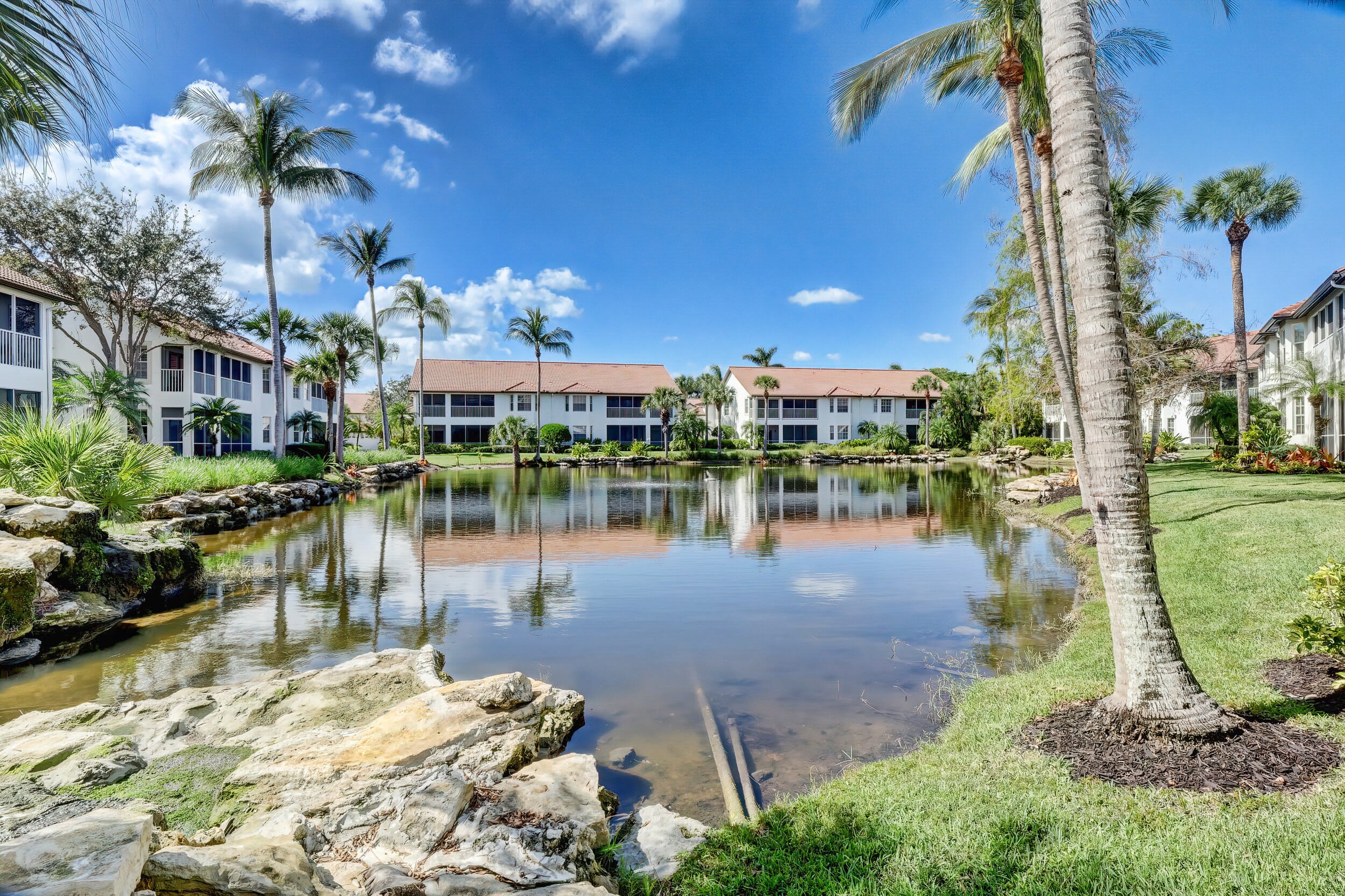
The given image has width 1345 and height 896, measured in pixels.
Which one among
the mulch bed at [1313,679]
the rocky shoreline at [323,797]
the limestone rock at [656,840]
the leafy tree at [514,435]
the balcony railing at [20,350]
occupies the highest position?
the balcony railing at [20,350]

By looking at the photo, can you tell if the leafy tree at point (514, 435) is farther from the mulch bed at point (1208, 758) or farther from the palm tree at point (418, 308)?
the mulch bed at point (1208, 758)

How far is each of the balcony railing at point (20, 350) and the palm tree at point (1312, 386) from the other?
38.9 metres

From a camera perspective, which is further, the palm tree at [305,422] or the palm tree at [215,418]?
the palm tree at [305,422]

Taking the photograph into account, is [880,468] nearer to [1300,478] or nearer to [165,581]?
[1300,478]

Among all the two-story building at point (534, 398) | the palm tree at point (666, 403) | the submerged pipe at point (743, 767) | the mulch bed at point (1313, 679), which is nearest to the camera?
the submerged pipe at point (743, 767)

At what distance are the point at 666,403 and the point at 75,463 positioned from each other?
4721cm

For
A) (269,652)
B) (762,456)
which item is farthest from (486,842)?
(762,456)

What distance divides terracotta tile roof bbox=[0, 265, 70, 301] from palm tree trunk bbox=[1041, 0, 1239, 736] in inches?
992

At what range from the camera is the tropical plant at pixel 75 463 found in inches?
466

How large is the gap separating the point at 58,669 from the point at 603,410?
186 feet

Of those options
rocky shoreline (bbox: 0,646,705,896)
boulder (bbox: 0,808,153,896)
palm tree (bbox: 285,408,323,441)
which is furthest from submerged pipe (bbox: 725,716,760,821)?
palm tree (bbox: 285,408,323,441)

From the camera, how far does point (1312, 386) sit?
74.7 ft

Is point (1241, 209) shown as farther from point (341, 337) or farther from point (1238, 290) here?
point (341, 337)

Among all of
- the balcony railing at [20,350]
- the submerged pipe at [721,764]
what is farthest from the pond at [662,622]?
the balcony railing at [20,350]
